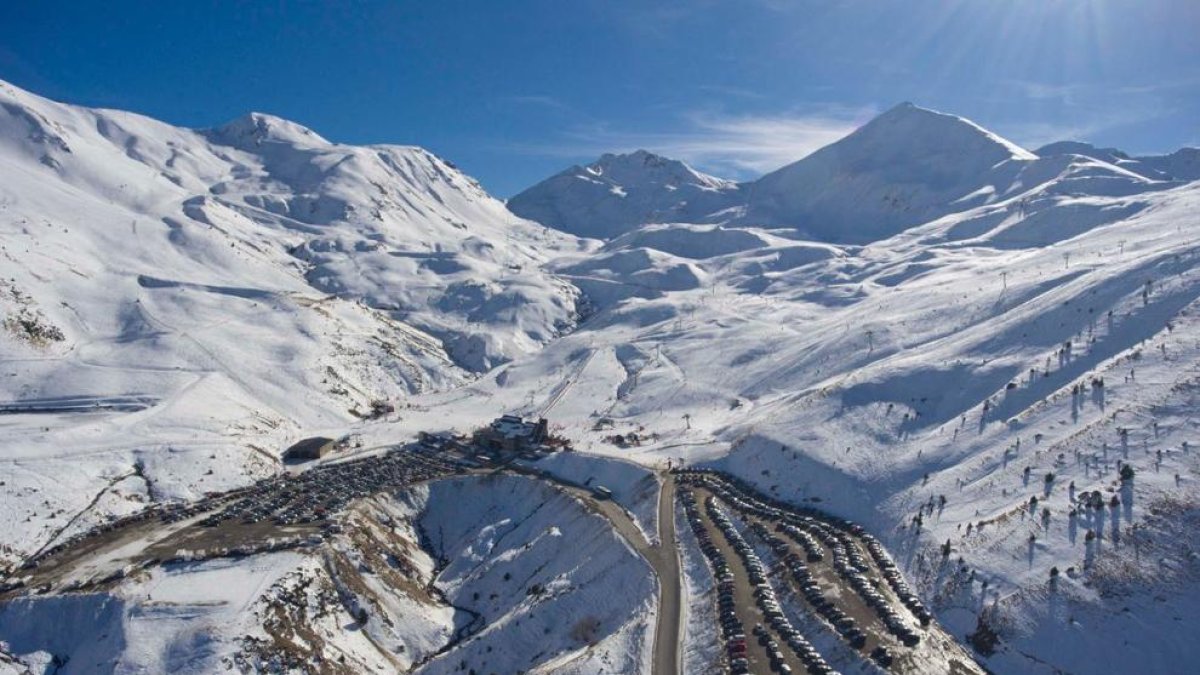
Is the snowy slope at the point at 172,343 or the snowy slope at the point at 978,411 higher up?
the snowy slope at the point at 172,343

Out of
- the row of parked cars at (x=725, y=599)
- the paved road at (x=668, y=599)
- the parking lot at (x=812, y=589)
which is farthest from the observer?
the paved road at (x=668, y=599)

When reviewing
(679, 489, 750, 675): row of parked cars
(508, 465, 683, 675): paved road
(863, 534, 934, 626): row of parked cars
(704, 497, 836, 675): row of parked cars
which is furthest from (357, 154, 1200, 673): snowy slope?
(679, 489, 750, 675): row of parked cars

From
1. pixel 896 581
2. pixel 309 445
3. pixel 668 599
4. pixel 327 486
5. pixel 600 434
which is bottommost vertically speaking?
pixel 896 581

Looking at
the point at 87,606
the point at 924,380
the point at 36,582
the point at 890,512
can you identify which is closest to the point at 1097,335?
the point at 924,380

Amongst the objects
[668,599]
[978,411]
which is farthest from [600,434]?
[668,599]

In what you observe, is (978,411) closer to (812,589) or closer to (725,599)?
(812,589)

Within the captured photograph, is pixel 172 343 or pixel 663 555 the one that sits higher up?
pixel 172 343

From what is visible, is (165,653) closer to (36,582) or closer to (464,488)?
(36,582)

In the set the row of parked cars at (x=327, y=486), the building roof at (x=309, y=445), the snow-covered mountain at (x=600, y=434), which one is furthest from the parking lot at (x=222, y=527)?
the building roof at (x=309, y=445)

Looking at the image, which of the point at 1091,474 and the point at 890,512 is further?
the point at 890,512

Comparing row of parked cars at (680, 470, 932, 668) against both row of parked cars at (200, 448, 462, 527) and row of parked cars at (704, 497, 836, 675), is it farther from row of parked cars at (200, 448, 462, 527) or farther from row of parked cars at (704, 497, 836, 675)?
row of parked cars at (200, 448, 462, 527)

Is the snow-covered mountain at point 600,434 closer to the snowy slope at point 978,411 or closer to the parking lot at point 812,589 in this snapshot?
the snowy slope at point 978,411
